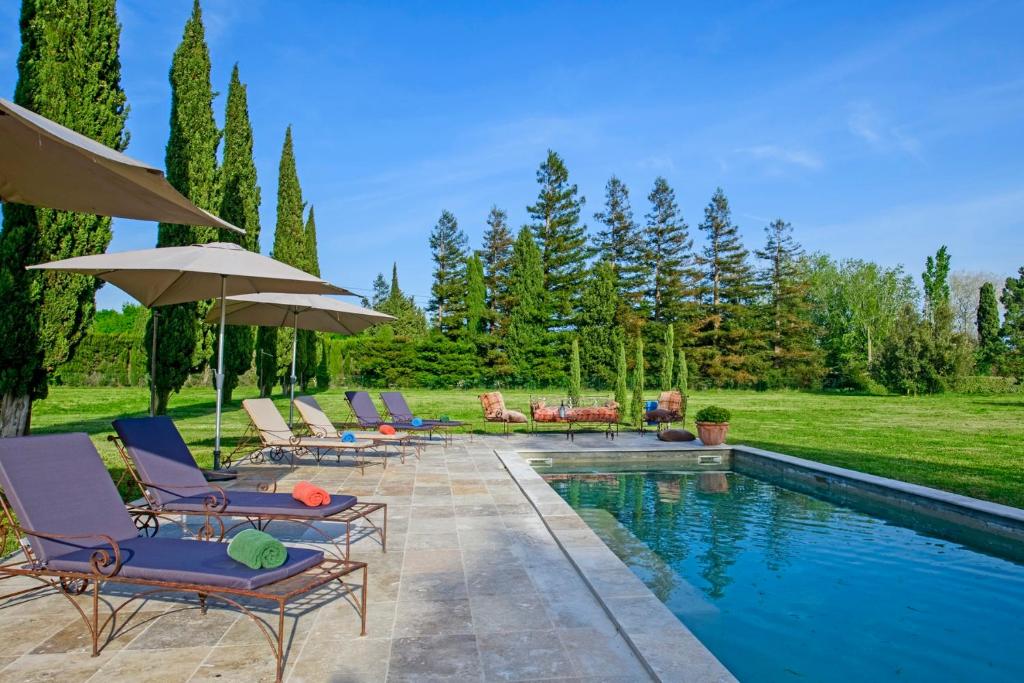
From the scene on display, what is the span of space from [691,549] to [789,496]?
2854 millimetres

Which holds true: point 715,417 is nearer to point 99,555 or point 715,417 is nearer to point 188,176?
point 99,555

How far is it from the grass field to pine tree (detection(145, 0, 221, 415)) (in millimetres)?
1318

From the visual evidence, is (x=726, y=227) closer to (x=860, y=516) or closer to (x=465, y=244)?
(x=465, y=244)

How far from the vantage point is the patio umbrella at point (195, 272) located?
5777 millimetres

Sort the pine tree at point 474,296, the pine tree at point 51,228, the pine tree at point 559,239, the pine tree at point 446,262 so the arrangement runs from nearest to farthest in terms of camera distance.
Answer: the pine tree at point 51,228
the pine tree at point 474,296
the pine tree at point 559,239
the pine tree at point 446,262

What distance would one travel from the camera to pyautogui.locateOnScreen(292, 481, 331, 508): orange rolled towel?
3842 mm

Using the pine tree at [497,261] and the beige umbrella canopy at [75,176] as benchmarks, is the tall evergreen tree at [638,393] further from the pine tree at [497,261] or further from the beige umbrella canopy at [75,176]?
the pine tree at [497,261]

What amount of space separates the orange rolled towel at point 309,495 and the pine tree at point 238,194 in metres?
14.4

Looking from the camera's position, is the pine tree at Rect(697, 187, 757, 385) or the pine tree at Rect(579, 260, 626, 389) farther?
the pine tree at Rect(697, 187, 757, 385)

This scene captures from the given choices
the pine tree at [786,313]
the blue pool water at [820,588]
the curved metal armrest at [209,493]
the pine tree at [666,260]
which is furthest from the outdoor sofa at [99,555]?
the pine tree at [786,313]

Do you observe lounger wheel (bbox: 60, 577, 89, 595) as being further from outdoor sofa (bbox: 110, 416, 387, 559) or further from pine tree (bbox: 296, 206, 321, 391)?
pine tree (bbox: 296, 206, 321, 391)

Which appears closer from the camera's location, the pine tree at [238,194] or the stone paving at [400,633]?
the stone paving at [400,633]

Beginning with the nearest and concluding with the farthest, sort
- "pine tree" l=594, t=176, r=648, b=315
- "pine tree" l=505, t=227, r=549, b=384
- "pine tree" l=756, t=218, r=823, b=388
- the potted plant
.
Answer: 1. the potted plant
2. "pine tree" l=505, t=227, r=549, b=384
3. "pine tree" l=756, t=218, r=823, b=388
4. "pine tree" l=594, t=176, r=648, b=315

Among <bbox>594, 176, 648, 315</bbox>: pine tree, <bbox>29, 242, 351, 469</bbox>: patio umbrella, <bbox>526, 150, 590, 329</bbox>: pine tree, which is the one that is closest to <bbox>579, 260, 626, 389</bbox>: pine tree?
<bbox>526, 150, 590, 329</bbox>: pine tree
